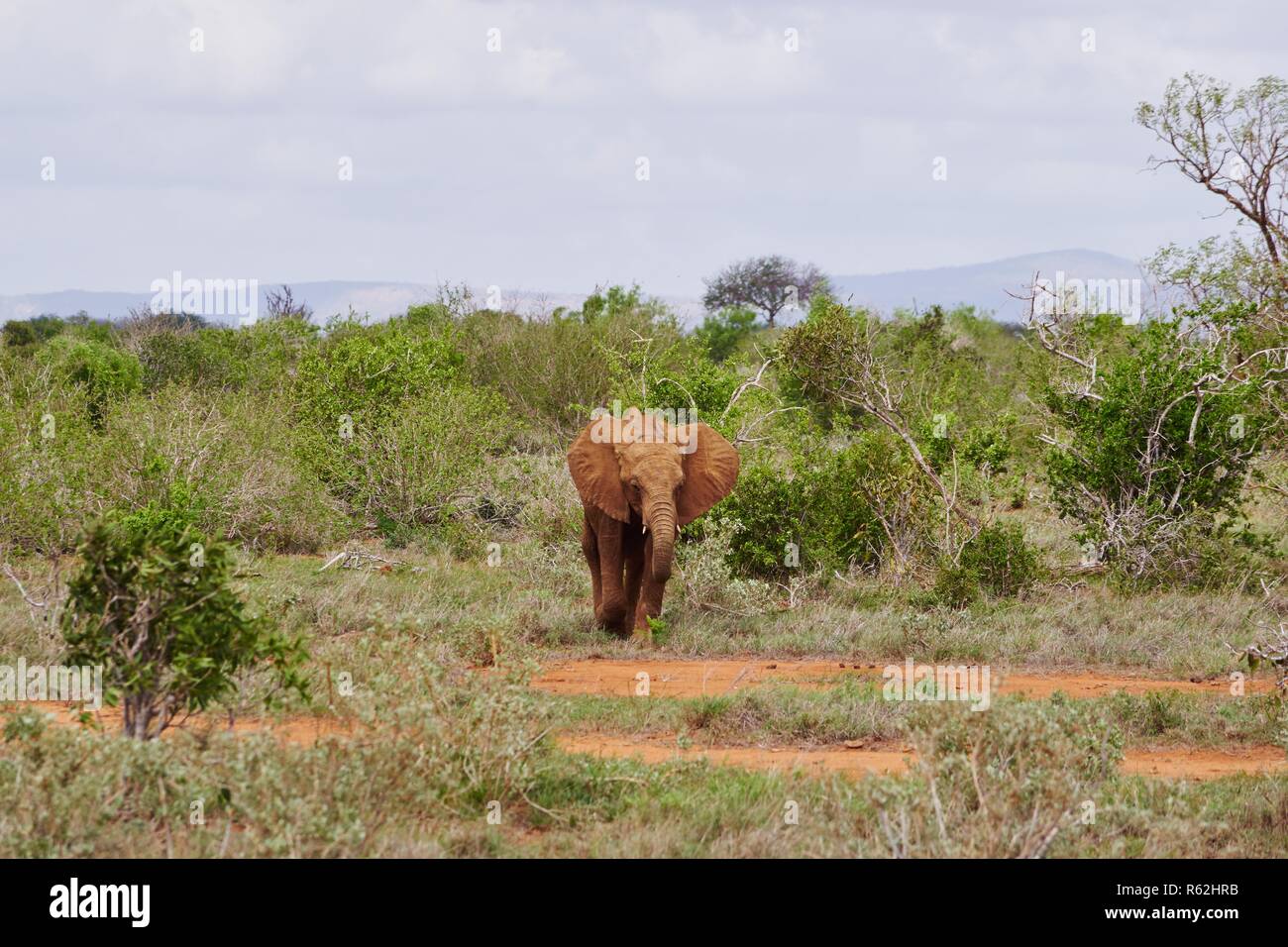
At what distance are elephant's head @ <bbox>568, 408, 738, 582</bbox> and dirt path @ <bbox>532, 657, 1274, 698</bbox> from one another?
854 millimetres

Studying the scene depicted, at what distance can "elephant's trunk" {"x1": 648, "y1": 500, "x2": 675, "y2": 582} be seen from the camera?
10.1m

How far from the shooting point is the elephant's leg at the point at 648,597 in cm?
1074

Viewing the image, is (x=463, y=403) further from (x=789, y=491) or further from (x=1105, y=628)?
(x=1105, y=628)

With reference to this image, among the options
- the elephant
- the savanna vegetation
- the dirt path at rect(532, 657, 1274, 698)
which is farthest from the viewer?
the elephant

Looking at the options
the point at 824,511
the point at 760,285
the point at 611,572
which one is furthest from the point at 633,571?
the point at 760,285

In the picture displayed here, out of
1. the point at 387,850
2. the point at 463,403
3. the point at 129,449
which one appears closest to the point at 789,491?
the point at 463,403

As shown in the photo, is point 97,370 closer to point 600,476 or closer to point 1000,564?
point 600,476

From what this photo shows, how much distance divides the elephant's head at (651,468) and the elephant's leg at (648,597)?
0.81 feet

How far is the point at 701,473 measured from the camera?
435 inches

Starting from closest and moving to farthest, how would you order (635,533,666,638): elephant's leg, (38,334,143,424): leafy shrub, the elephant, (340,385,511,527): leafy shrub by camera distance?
the elephant < (635,533,666,638): elephant's leg < (340,385,511,527): leafy shrub < (38,334,143,424): leafy shrub

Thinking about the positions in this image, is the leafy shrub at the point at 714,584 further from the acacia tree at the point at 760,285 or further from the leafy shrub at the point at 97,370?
the acacia tree at the point at 760,285

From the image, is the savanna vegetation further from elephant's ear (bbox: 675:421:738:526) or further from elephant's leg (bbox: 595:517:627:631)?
elephant's ear (bbox: 675:421:738:526)

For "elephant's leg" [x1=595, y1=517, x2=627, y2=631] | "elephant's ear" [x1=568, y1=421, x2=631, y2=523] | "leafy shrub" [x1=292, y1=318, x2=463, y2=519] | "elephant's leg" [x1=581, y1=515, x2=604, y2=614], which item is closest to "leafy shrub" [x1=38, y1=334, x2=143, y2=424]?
"leafy shrub" [x1=292, y1=318, x2=463, y2=519]
